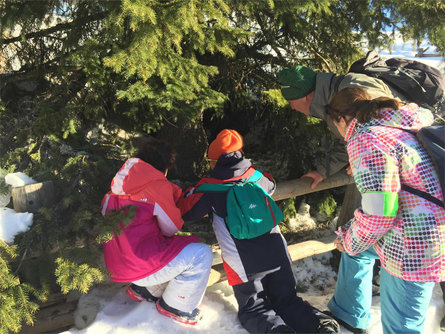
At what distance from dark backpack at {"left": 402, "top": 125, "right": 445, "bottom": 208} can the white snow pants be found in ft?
5.10

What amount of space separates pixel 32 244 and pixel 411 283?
2.50 meters

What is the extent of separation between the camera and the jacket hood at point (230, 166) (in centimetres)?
288

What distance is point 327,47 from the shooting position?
13.9 feet

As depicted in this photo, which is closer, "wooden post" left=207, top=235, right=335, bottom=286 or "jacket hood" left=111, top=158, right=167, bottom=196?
"jacket hood" left=111, top=158, right=167, bottom=196

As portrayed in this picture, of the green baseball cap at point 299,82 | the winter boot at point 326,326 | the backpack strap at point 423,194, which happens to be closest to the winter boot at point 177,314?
the winter boot at point 326,326

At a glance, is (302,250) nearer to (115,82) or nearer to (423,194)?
(423,194)

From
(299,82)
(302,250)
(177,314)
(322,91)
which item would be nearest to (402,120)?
(322,91)

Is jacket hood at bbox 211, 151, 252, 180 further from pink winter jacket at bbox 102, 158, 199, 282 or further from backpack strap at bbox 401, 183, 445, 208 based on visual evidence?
backpack strap at bbox 401, 183, 445, 208

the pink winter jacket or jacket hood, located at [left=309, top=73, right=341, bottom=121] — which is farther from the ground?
jacket hood, located at [left=309, top=73, right=341, bottom=121]

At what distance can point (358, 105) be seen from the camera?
2.04 m

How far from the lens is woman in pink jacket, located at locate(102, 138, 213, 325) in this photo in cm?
253

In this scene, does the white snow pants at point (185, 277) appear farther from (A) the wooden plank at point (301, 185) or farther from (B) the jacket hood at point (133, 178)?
(A) the wooden plank at point (301, 185)

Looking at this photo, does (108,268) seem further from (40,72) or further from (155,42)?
(40,72)

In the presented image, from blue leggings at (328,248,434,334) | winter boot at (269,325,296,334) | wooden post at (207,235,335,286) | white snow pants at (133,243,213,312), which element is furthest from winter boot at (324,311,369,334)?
white snow pants at (133,243,213,312)
